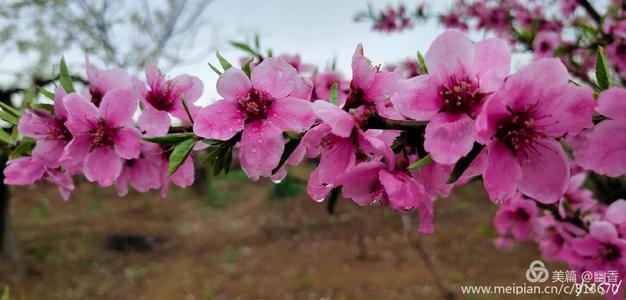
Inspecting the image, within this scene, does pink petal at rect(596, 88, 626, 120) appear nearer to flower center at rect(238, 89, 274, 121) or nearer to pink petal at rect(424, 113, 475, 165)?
pink petal at rect(424, 113, 475, 165)

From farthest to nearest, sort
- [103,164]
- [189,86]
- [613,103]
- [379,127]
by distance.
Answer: [189,86], [103,164], [379,127], [613,103]

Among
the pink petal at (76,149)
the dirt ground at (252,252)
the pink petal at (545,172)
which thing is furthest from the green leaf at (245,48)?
the dirt ground at (252,252)

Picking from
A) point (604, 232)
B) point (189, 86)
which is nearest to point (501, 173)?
point (189, 86)

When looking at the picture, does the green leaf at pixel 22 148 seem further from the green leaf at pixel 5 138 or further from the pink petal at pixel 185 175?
the pink petal at pixel 185 175

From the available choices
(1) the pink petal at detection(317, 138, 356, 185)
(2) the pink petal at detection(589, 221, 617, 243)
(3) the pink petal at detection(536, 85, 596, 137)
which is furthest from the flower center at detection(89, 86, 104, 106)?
(2) the pink petal at detection(589, 221, 617, 243)

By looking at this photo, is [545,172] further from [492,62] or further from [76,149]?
[76,149]

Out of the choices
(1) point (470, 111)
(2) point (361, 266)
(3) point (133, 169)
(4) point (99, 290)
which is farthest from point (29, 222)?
(1) point (470, 111)

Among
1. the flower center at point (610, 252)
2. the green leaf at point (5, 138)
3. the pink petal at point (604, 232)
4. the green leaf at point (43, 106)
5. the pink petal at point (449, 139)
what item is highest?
the pink petal at point (449, 139)
